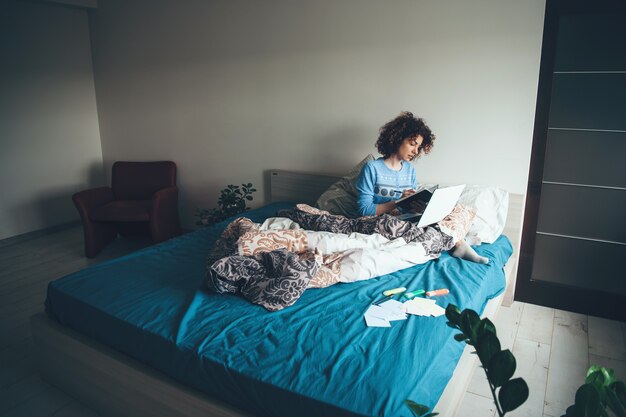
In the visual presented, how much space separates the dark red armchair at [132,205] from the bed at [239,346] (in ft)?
5.11

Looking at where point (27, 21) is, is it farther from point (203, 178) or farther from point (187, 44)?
point (203, 178)

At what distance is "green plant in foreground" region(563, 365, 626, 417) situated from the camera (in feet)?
2.12

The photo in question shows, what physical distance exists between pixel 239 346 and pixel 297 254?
25.0 inches

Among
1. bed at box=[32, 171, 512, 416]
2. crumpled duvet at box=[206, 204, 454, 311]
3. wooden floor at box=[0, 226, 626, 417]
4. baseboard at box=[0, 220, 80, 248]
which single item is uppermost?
crumpled duvet at box=[206, 204, 454, 311]

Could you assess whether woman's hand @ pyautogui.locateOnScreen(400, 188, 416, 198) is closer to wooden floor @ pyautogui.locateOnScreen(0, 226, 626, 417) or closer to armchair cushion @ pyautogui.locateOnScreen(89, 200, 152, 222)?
wooden floor @ pyautogui.locateOnScreen(0, 226, 626, 417)

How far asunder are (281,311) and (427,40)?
6.84 ft

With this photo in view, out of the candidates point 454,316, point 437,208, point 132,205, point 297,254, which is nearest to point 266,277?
Answer: point 297,254

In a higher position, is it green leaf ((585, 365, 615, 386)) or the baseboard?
green leaf ((585, 365, 615, 386))

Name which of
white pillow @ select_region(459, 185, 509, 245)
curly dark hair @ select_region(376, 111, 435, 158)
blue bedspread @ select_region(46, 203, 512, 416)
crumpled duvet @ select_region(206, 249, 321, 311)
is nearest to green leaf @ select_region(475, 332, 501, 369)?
blue bedspread @ select_region(46, 203, 512, 416)

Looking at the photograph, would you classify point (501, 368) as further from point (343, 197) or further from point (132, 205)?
point (132, 205)

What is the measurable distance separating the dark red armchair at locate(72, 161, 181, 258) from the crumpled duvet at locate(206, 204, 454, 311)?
175 cm

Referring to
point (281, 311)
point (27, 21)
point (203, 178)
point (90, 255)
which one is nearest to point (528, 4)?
point (281, 311)

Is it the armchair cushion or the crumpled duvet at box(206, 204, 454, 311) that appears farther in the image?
the armchair cushion

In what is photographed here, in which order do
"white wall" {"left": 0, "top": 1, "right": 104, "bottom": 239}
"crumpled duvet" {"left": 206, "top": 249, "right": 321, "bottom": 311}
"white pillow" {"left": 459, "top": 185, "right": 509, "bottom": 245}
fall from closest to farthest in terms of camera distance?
"crumpled duvet" {"left": 206, "top": 249, "right": 321, "bottom": 311} → "white pillow" {"left": 459, "top": 185, "right": 509, "bottom": 245} → "white wall" {"left": 0, "top": 1, "right": 104, "bottom": 239}
